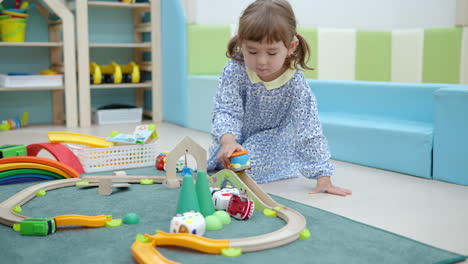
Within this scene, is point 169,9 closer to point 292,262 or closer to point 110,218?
point 110,218

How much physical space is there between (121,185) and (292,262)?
735mm

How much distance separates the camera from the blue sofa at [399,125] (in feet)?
5.66

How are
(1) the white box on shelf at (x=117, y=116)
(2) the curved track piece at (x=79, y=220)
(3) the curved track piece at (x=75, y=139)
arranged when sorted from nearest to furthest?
(2) the curved track piece at (x=79, y=220) → (3) the curved track piece at (x=75, y=139) → (1) the white box on shelf at (x=117, y=116)

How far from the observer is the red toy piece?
4.10ft

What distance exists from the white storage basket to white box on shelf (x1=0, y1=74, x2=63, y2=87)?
1.14 metres

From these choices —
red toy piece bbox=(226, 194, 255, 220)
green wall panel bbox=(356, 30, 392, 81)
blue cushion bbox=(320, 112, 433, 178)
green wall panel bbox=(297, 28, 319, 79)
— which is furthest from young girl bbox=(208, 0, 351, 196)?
green wall panel bbox=(356, 30, 392, 81)

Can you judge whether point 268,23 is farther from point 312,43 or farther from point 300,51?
point 312,43

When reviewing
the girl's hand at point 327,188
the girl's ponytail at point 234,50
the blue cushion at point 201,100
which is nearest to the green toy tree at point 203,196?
the girl's hand at point 327,188

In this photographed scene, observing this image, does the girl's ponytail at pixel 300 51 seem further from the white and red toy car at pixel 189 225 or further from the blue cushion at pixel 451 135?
the white and red toy car at pixel 189 225

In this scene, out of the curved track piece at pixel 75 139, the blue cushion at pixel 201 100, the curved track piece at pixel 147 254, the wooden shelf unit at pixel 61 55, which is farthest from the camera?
the wooden shelf unit at pixel 61 55

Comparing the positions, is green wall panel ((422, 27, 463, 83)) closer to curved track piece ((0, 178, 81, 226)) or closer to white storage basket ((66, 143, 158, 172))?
white storage basket ((66, 143, 158, 172))

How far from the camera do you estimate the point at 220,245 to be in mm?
1024

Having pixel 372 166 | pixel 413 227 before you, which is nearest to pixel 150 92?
pixel 372 166

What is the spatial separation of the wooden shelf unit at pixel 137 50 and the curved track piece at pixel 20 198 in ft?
5.29
